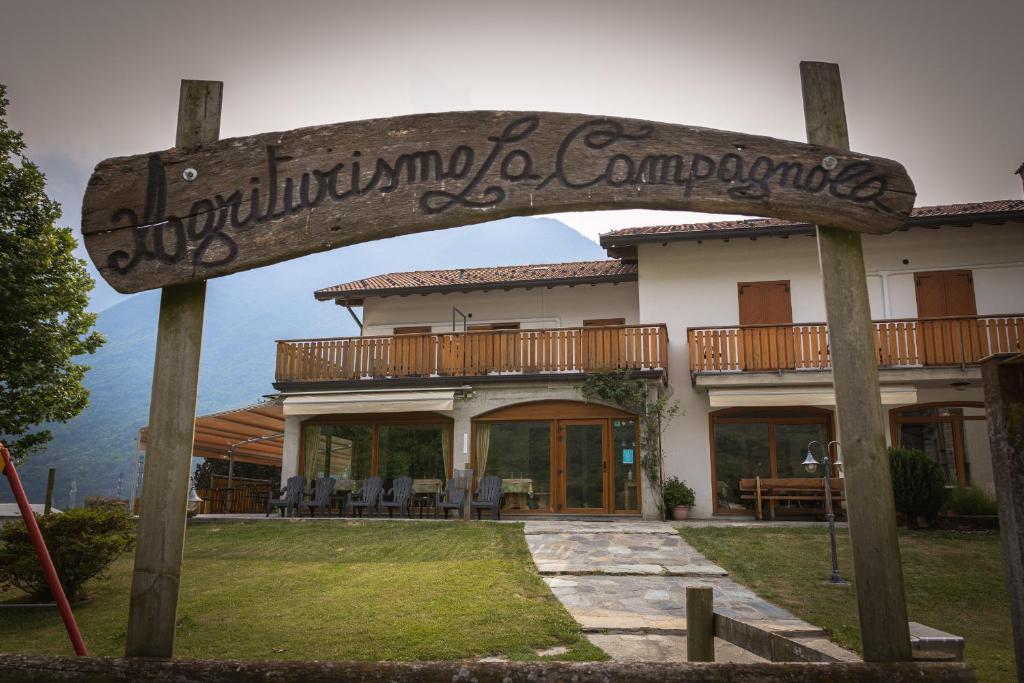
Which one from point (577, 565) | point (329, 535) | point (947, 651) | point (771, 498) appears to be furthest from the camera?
point (771, 498)

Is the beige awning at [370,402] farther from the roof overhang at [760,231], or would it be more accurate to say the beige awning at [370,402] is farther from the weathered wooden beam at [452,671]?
the weathered wooden beam at [452,671]

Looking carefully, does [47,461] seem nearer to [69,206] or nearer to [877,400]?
[69,206]

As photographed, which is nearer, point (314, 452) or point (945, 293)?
point (945, 293)

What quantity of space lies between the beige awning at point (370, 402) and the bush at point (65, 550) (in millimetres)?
9202

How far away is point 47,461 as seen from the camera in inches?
3009

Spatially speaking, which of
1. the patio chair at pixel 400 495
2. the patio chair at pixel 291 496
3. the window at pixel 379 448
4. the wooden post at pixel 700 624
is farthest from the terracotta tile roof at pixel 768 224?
the wooden post at pixel 700 624

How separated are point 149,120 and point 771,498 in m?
41.6

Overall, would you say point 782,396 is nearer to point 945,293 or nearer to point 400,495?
point 945,293

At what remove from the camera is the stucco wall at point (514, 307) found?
62.7 ft

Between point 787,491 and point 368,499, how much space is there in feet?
30.0

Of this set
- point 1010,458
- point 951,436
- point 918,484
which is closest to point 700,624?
point 1010,458

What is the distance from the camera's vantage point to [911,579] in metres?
8.49

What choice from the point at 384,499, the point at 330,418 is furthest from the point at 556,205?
the point at 330,418

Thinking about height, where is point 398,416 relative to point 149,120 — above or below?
below
